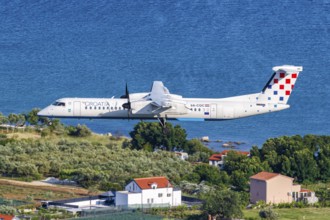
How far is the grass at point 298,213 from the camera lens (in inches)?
4242

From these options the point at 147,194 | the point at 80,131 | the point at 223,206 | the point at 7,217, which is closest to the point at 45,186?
the point at 147,194

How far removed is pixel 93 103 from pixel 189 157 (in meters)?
32.1

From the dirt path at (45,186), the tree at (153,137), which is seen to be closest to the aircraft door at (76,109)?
the dirt path at (45,186)

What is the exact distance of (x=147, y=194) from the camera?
357 feet

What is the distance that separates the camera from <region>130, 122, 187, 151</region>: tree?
136 m

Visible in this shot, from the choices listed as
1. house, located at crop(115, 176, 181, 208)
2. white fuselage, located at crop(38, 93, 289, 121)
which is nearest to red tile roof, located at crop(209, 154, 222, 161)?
house, located at crop(115, 176, 181, 208)

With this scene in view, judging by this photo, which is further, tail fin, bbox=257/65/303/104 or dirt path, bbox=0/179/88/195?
dirt path, bbox=0/179/88/195

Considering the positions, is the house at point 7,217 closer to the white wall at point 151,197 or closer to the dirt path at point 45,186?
the white wall at point 151,197

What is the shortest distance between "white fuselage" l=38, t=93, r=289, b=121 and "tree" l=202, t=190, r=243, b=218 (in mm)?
5667

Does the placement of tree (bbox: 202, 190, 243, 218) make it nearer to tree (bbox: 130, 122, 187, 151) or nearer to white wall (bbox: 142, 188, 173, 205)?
white wall (bbox: 142, 188, 173, 205)

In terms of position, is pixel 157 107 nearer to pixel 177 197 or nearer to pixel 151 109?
pixel 151 109

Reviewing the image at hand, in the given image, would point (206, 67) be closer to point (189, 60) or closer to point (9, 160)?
point (189, 60)

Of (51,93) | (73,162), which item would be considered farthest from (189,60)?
(73,162)

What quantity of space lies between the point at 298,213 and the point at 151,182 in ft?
35.8
